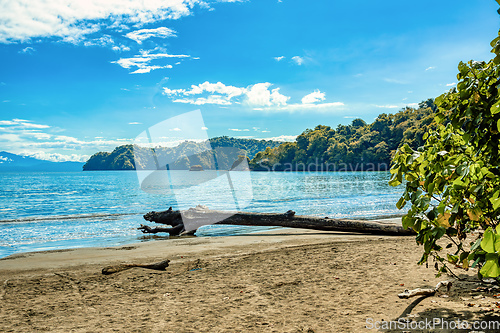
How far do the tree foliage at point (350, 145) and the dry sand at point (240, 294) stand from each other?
10164 cm

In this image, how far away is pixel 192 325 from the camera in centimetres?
426

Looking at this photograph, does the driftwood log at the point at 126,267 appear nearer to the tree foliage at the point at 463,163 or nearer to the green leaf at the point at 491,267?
the tree foliage at the point at 463,163

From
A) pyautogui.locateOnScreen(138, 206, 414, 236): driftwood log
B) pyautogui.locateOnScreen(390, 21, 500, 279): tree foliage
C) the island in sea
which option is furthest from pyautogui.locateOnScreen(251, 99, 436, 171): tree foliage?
pyautogui.locateOnScreen(390, 21, 500, 279): tree foliage

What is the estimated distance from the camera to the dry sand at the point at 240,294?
422 cm

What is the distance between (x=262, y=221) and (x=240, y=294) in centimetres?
899

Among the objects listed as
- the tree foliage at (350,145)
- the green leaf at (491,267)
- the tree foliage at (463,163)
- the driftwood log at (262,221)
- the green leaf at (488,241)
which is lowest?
the driftwood log at (262,221)

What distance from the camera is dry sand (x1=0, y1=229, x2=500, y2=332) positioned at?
4219 mm

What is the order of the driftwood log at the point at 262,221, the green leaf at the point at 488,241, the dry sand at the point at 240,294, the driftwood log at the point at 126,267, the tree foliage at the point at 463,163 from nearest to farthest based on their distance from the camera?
1. the green leaf at the point at 488,241
2. the tree foliage at the point at 463,163
3. the dry sand at the point at 240,294
4. the driftwood log at the point at 126,267
5. the driftwood log at the point at 262,221

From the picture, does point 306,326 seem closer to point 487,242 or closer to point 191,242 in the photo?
point 487,242

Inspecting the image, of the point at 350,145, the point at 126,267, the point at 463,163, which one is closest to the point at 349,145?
the point at 350,145

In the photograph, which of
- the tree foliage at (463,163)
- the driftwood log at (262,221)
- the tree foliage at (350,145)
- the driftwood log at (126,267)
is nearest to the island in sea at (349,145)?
the tree foliage at (350,145)

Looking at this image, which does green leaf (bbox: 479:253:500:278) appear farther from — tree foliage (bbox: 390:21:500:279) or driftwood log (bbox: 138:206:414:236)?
driftwood log (bbox: 138:206:414:236)

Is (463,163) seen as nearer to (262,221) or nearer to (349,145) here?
(262,221)

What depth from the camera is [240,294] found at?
17.7ft
